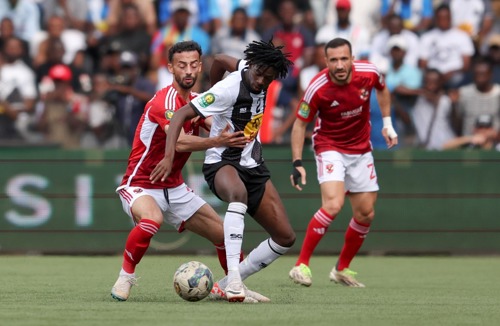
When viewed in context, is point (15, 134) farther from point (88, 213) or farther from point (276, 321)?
point (276, 321)

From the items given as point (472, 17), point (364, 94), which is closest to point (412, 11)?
point (472, 17)

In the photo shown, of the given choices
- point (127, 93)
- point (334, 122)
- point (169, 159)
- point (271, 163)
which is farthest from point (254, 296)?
point (127, 93)

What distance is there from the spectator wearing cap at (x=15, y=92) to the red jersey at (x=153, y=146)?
6874 millimetres

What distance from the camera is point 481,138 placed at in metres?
15.4

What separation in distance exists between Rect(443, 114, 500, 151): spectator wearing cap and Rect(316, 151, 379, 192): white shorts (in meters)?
4.10

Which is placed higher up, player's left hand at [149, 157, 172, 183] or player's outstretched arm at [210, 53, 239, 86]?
player's outstretched arm at [210, 53, 239, 86]

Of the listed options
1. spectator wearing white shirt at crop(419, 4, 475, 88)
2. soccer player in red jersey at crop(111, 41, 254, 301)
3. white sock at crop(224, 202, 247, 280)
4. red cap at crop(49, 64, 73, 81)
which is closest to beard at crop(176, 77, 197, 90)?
soccer player in red jersey at crop(111, 41, 254, 301)

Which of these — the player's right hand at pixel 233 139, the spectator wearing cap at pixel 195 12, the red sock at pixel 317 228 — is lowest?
the red sock at pixel 317 228

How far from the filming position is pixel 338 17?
16828 millimetres

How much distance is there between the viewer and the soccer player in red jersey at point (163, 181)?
905cm

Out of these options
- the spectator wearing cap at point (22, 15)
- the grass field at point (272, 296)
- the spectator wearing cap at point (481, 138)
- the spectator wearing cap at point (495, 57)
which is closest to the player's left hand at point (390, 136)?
the grass field at point (272, 296)

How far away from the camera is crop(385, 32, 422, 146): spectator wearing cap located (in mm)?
15695

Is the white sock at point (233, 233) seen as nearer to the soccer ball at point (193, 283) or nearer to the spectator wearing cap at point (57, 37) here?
the soccer ball at point (193, 283)

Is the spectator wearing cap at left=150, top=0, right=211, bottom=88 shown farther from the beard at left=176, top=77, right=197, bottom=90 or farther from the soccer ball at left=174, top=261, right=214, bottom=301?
the soccer ball at left=174, top=261, right=214, bottom=301
